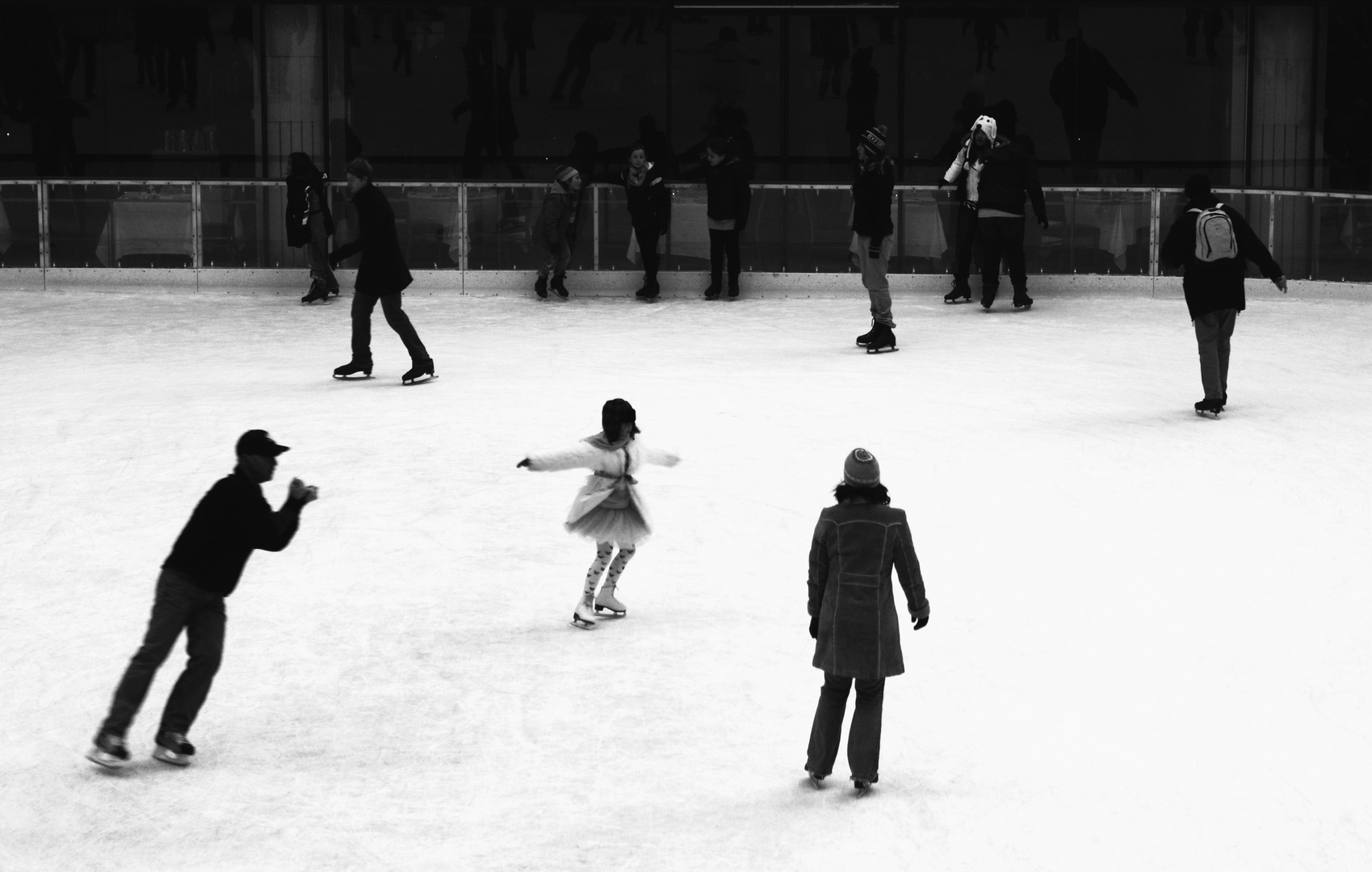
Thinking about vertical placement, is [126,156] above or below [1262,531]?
above

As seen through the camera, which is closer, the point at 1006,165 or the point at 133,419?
the point at 133,419

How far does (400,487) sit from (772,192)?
31.2 ft

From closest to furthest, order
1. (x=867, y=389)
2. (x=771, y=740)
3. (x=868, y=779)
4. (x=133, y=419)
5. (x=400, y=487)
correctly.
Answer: (x=868, y=779) → (x=771, y=740) → (x=400, y=487) → (x=133, y=419) → (x=867, y=389)

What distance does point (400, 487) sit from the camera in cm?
1144

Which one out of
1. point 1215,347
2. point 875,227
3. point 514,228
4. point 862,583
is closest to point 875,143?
point 875,227

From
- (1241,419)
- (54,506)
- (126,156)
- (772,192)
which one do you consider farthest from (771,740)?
(126,156)

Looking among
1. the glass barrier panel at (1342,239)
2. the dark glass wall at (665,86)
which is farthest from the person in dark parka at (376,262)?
the glass barrier panel at (1342,239)

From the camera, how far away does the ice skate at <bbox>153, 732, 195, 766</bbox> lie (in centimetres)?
737

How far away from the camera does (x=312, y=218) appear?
1936 cm

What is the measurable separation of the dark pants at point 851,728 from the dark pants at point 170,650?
2.39 m

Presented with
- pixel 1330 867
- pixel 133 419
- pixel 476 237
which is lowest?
pixel 1330 867

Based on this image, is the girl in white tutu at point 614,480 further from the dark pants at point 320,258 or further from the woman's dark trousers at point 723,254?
the dark pants at point 320,258

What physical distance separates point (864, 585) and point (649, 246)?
1319cm

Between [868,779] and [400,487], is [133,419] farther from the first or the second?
[868,779]
